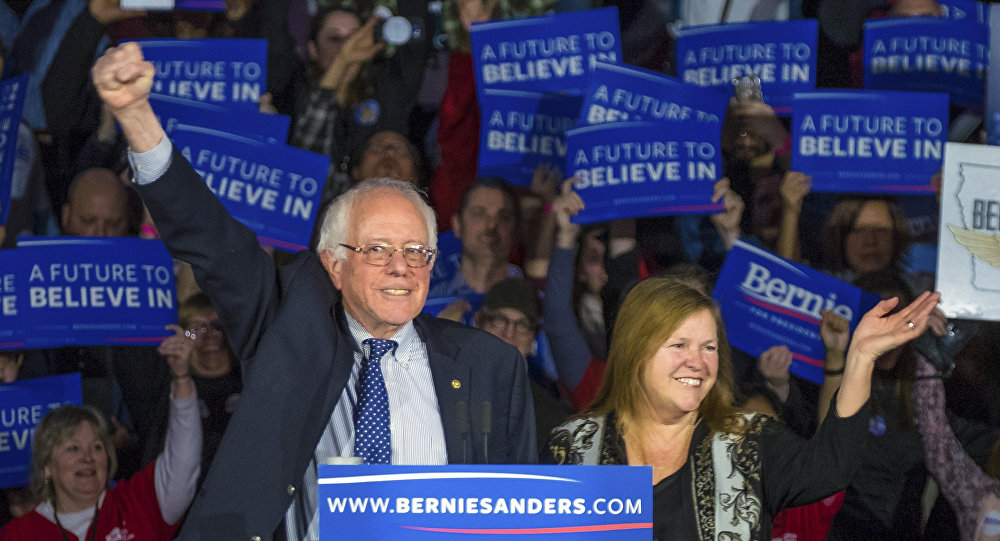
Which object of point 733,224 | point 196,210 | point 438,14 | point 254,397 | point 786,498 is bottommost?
point 786,498

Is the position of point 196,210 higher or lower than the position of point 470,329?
higher

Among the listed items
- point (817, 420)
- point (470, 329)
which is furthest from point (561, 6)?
point (470, 329)

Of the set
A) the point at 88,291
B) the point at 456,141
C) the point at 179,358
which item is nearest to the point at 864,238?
the point at 456,141

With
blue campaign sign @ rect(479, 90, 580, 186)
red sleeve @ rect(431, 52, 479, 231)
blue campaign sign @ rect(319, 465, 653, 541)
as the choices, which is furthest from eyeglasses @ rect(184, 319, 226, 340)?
blue campaign sign @ rect(319, 465, 653, 541)

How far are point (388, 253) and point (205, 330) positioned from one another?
2273mm

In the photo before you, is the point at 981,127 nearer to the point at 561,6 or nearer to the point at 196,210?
the point at 561,6

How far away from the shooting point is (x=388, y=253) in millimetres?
2424

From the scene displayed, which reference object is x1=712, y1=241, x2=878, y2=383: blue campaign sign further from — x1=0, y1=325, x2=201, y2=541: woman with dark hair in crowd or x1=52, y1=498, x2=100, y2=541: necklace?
x1=52, y1=498, x2=100, y2=541: necklace

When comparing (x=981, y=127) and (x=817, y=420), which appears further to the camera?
(x=981, y=127)

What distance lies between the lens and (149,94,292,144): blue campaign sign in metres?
4.53

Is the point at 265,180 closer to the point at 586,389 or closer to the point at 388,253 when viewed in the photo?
the point at 586,389

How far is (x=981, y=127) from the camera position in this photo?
15.8 feet

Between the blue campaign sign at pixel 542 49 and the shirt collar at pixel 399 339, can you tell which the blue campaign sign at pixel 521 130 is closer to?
the blue campaign sign at pixel 542 49

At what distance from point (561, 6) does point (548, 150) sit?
75 cm
